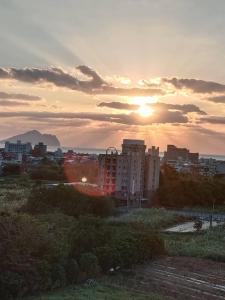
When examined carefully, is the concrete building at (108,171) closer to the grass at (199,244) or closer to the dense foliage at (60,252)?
the grass at (199,244)

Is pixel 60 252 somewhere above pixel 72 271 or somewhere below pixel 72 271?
above

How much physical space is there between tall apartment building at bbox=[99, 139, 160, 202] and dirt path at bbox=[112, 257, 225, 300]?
77.6ft

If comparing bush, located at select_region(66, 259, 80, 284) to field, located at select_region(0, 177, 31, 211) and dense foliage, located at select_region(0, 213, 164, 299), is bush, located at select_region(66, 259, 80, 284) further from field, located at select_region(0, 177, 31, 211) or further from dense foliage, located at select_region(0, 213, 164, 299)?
field, located at select_region(0, 177, 31, 211)

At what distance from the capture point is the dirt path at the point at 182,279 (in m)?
15.8

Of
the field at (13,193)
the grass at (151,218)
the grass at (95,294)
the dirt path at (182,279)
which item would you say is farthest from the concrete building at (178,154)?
the grass at (95,294)

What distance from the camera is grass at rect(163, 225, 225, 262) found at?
21.9 metres

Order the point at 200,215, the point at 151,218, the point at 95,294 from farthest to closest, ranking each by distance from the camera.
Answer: the point at 200,215, the point at 151,218, the point at 95,294

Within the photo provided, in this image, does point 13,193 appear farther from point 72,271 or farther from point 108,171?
point 72,271

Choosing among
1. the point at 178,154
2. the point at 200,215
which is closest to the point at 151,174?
the point at 200,215

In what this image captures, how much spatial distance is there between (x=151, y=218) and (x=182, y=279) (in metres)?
16.5

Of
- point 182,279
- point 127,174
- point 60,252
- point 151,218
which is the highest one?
point 127,174

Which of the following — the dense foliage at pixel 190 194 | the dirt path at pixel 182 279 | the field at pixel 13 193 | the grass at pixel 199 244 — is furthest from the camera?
the dense foliage at pixel 190 194

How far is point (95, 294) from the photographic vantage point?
14.9 metres

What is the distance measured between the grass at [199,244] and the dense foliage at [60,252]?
1.60 m
